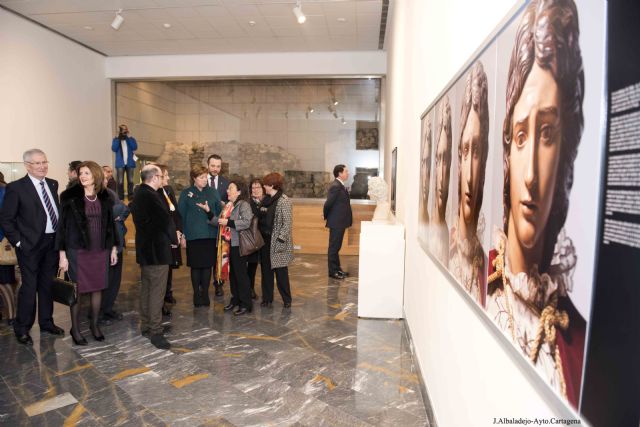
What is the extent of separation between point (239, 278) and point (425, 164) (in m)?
3.00

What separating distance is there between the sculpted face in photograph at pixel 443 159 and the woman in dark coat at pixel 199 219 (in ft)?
11.4

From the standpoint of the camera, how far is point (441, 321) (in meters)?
2.85

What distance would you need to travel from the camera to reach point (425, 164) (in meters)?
3.51

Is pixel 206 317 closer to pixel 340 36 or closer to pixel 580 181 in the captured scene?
pixel 580 181

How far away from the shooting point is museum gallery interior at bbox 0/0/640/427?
0.96 meters

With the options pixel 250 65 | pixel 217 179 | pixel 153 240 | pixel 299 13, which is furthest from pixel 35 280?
pixel 250 65

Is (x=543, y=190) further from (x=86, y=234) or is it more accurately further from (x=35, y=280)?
(x=35, y=280)

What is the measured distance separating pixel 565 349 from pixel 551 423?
11.2 inches

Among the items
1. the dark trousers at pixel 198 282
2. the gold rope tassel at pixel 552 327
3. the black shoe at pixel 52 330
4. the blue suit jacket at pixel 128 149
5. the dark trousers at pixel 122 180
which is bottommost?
the black shoe at pixel 52 330

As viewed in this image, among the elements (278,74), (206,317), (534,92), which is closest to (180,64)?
(278,74)

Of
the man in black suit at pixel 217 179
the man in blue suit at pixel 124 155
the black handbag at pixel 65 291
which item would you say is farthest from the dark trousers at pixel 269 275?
the man in blue suit at pixel 124 155

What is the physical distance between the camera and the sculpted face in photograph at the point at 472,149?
1.84m

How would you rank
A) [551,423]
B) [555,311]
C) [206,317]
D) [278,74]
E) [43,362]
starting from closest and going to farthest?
[555,311], [551,423], [43,362], [206,317], [278,74]

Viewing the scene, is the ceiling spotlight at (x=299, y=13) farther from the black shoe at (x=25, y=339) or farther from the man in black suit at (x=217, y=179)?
the black shoe at (x=25, y=339)
